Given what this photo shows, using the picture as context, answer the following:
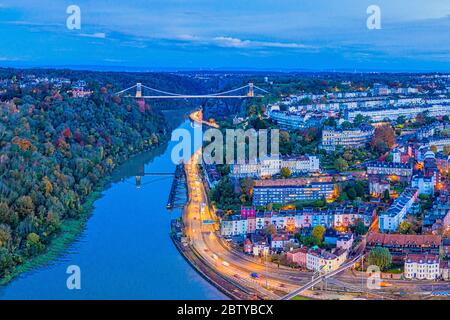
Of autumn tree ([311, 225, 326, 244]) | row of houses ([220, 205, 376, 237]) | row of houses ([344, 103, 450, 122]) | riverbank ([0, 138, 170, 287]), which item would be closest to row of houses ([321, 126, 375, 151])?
row of houses ([344, 103, 450, 122])

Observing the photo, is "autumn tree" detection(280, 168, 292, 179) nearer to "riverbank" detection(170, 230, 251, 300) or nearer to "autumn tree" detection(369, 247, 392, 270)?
"riverbank" detection(170, 230, 251, 300)

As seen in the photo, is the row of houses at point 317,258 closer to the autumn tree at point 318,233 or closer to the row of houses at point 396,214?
the autumn tree at point 318,233

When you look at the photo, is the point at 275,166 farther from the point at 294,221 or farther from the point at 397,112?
the point at 397,112

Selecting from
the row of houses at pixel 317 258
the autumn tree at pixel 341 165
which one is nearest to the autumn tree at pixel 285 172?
the autumn tree at pixel 341 165

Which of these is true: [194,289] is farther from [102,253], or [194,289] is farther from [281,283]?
[102,253]

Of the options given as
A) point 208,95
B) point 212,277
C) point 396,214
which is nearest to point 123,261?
point 212,277

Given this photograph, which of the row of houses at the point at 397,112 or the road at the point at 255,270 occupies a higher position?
the row of houses at the point at 397,112

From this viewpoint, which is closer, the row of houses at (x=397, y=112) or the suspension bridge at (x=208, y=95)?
the row of houses at (x=397, y=112)
